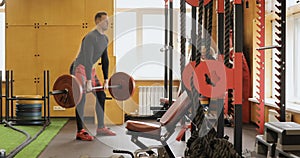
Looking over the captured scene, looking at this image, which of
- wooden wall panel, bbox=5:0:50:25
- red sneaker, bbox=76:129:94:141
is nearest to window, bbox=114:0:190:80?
wooden wall panel, bbox=5:0:50:25

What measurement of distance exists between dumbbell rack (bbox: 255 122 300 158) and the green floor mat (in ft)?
7.66

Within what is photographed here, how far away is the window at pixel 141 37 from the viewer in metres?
7.33

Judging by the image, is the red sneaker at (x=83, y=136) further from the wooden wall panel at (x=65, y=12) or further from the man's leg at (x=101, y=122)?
the wooden wall panel at (x=65, y=12)

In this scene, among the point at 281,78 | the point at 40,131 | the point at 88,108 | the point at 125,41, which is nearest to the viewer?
the point at 281,78

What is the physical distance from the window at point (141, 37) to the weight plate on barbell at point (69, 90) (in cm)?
290

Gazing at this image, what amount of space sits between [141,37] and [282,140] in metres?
5.32

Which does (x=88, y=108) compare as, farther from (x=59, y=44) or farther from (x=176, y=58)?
(x=176, y=58)

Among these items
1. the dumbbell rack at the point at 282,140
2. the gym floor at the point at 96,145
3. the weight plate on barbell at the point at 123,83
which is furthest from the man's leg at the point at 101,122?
the dumbbell rack at the point at 282,140

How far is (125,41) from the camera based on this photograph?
7414 millimetres

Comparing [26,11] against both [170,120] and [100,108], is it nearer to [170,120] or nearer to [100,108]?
[100,108]

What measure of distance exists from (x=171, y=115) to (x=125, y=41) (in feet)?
14.6

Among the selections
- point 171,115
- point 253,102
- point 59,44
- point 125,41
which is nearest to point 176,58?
point 125,41

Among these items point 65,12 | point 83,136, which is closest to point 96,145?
point 83,136

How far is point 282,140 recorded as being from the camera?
233 centimetres
